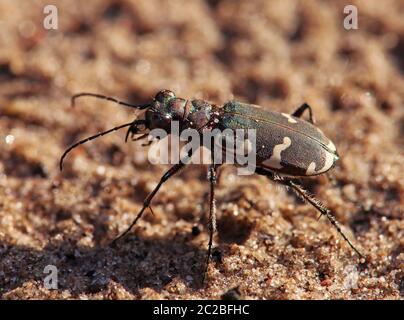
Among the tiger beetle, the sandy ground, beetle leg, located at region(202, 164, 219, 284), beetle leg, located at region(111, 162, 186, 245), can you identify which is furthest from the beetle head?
the sandy ground

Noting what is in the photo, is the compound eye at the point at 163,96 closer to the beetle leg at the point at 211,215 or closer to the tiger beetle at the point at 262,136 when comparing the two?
the tiger beetle at the point at 262,136

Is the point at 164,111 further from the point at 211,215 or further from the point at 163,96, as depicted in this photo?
the point at 211,215

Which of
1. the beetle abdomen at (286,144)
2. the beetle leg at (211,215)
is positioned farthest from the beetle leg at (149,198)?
the beetle abdomen at (286,144)

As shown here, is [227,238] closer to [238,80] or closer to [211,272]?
[211,272]

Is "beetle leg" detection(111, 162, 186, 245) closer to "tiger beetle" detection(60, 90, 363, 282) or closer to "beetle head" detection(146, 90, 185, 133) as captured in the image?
"tiger beetle" detection(60, 90, 363, 282)

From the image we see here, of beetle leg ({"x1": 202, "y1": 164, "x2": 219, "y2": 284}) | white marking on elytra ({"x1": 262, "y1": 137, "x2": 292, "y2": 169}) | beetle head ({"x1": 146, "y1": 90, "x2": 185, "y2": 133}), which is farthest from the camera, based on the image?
beetle head ({"x1": 146, "y1": 90, "x2": 185, "y2": 133})

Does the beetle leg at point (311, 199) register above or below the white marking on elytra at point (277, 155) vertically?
below
